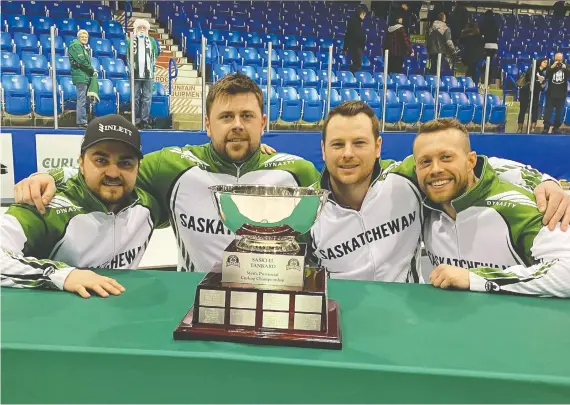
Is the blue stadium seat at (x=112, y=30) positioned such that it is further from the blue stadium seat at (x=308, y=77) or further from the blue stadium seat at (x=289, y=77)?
the blue stadium seat at (x=308, y=77)

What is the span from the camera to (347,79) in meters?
9.52

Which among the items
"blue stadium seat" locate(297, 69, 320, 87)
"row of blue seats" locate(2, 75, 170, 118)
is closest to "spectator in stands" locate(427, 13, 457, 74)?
"blue stadium seat" locate(297, 69, 320, 87)

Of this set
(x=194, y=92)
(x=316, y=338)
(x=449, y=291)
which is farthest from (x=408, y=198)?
(x=194, y=92)

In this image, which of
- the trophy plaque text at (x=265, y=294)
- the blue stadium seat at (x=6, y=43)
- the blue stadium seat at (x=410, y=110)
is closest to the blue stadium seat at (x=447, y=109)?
the blue stadium seat at (x=410, y=110)

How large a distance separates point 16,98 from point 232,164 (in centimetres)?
549

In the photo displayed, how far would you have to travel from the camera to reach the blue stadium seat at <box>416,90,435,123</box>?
8.98m

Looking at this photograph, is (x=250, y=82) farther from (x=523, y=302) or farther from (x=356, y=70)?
(x=356, y=70)

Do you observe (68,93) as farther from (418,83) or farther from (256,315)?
(256,315)

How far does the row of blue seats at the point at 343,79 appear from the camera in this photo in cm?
855

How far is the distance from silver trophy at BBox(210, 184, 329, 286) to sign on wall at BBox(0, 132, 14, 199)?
552 centimetres

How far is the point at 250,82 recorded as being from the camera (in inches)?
84.4

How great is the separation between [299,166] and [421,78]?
8.26 m

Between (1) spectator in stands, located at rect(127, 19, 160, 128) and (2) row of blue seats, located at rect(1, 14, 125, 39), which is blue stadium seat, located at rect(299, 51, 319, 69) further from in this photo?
(1) spectator in stands, located at rect(127, 19, 160, 128)

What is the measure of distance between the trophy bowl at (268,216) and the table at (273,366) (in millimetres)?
247
